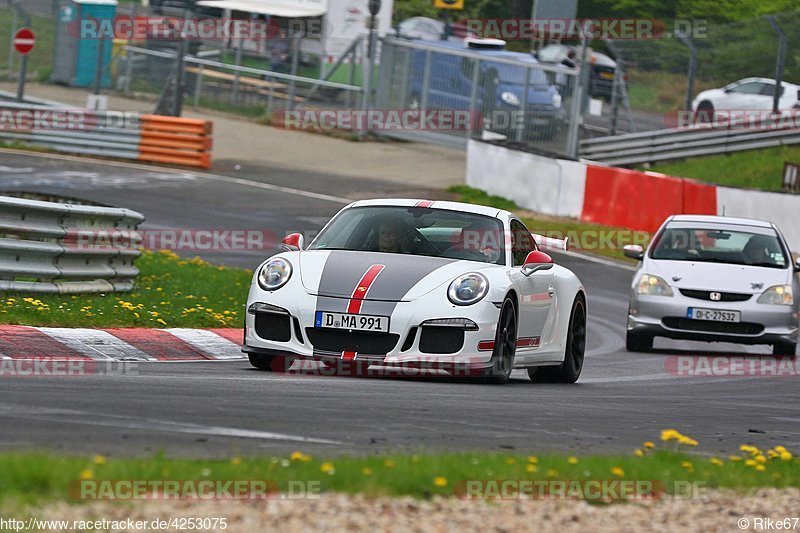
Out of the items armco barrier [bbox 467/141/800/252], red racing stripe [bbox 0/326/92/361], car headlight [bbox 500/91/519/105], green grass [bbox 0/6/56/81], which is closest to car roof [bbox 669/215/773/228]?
red racing stripe [bbox 0/326/92/361]

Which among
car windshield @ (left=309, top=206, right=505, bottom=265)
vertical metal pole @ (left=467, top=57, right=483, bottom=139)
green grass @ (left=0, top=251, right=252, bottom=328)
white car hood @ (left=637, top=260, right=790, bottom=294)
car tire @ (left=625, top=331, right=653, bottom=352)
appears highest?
vertical metal pole @ (left=467, top=57, right=483, bottom=139)

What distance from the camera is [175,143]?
29625 mm

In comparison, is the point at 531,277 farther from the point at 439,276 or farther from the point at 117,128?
the point at 117,128

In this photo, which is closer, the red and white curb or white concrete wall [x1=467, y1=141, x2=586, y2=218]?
the red and white curb

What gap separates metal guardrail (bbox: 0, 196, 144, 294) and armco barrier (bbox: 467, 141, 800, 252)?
13.0 meters

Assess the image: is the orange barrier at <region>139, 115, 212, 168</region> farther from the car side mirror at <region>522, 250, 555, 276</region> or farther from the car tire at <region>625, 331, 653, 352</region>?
the car side mirror at <region>522, 250, 555, 276</region>

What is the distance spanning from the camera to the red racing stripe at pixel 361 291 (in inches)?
368

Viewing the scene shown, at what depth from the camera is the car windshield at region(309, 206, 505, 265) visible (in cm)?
1031

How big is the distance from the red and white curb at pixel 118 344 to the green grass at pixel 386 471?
3.77 m

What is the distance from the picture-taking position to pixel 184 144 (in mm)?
29531

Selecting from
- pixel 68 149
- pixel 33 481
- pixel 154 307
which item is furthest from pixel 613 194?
pixel 33 481

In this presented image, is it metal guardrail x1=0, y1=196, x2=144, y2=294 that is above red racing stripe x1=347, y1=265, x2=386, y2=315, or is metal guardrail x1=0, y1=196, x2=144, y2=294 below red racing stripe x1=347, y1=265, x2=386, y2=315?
below

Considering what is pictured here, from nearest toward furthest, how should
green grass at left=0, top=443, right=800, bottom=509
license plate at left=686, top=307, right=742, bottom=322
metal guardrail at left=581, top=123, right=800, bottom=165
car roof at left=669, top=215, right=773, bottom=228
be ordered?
green grass at left=0, top=443, right=800, bottom=509 < license plate at left=686, top=307, right=742, bottom=322 < car roof at left=669, top=215, right=773, bottom=228 < metal guardrail at left=581, top=123, right=800, bottom=165

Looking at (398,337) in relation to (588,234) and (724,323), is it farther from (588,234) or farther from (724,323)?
(588,234)
